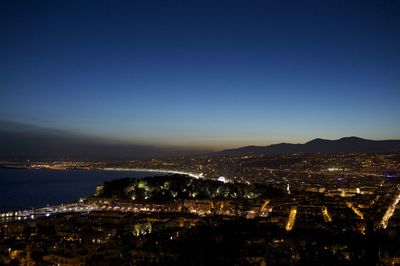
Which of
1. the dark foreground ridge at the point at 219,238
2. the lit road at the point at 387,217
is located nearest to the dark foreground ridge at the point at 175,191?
the dark foreground ridge at the point at 219,238

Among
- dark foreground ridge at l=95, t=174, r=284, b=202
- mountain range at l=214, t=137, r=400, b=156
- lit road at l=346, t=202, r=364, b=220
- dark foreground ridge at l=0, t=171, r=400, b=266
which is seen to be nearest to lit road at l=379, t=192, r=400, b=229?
dark foreground ridge at l=0, t=171, r=400, b=266

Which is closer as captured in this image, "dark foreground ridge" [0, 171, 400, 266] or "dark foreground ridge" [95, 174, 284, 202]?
"dark foreground ridge" [0, 171, 400, 266]

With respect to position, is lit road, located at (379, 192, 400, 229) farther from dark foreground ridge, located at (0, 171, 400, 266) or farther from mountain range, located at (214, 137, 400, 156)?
mountain range, located at (214, 137, 400, 156)

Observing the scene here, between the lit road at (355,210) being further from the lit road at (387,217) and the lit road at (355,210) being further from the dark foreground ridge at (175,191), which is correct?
the dark foreground ridge at (175,191)

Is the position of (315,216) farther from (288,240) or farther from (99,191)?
(99,191)

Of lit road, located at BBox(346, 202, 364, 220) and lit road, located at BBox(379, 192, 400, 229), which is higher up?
lit road, located at BBox(379, 192, 400, 229)

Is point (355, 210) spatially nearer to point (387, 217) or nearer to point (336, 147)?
point (387, 217)

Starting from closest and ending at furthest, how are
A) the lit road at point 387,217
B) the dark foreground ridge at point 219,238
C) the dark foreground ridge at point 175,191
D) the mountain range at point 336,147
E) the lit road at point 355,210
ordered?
the dark foreground ridge at point 219,238 < the lit road at point 387,217 < the lit road at point 355,210 < the dark foreground ridge at point 175,191 < the mountain range at point 336,147

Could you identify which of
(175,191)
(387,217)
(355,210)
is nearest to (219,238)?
(387,217)

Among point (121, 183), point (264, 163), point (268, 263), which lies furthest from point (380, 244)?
point (264, 163)

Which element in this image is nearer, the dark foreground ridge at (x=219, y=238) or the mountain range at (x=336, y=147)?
the dark foreground ridge at (x=219, y=238)

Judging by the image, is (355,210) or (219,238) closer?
(219,238)
